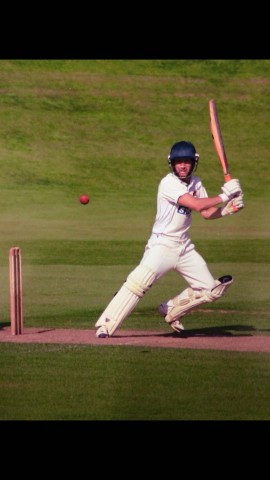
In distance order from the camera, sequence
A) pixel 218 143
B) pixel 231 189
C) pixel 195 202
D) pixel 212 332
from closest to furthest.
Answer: pixel 231 189
pixel 195 202
pixel 218 143
pixel 212 332

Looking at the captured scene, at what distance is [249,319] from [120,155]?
72.4ft

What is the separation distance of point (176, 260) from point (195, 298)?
46 cm

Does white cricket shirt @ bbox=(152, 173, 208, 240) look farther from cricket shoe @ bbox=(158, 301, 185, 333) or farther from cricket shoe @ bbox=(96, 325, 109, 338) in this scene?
cricket shoe @ bbox=(96, 325, 109, 338)

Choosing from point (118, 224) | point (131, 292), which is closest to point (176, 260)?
point (131, 292)

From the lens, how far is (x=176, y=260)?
1330 cm

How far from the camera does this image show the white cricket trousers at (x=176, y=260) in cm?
1323

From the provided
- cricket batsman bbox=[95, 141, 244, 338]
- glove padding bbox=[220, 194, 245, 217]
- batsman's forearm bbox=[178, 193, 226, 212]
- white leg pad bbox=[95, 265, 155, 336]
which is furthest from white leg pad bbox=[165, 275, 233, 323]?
batsman's forearm bbox=[178, 193, 226, 212]

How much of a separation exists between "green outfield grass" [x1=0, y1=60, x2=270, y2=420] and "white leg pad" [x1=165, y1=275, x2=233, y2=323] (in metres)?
0.85

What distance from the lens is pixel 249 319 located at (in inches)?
613

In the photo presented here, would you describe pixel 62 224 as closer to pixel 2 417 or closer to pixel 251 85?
pixel 251 85

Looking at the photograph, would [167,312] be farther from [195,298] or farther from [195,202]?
[195,202]

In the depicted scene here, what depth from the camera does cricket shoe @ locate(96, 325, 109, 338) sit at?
13.4 m

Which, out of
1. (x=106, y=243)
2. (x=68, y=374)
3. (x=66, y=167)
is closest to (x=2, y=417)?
(x=68, y=374)

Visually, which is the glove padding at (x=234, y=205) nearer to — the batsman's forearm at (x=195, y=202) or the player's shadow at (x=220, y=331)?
the batsman's forearm at (x=195, y=202)
